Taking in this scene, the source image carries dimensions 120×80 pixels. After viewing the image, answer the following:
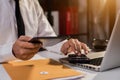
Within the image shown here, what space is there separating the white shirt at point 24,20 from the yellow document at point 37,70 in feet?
0.60

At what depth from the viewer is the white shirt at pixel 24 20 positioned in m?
1.76

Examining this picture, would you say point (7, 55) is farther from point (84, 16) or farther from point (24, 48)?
point (84, 16)

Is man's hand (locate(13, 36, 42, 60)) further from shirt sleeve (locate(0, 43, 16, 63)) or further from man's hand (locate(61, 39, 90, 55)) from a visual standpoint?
man's hand (locate(61, 39, 90, 55))

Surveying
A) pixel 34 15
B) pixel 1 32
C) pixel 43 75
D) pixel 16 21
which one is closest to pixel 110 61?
pixel 43 75

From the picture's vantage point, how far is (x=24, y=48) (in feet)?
3.44

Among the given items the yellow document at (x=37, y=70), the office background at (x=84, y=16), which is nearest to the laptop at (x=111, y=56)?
the yellow document at (x=37, y=70)

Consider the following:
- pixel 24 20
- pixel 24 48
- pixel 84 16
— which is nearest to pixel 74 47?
pixel 24 48

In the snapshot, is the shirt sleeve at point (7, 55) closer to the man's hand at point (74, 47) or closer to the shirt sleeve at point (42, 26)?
the man's hand at point (74, 47)

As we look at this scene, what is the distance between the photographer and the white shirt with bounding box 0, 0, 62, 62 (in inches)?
69.2

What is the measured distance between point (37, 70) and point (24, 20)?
3.34 ft

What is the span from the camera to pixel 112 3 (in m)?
2.29

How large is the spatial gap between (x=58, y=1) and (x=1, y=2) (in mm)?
749

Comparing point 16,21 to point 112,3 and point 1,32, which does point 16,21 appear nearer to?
point 1,32

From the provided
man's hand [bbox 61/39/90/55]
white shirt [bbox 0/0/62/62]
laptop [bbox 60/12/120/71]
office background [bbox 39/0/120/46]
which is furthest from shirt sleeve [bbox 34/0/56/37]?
laptop [bbox 60/12/120/71]
